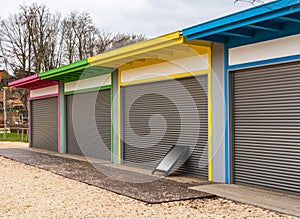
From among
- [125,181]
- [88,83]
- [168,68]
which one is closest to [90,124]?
[88,83]

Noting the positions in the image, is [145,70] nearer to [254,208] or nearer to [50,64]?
[254,208]

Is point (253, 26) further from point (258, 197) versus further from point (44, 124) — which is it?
point (44, 124)

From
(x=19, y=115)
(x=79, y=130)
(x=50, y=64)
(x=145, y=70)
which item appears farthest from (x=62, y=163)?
(x=19, y=115)

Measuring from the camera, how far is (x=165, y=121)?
9.38 meters

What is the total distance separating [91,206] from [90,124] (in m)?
7.17

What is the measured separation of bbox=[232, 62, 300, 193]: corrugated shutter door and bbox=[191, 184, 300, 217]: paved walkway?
26 cm

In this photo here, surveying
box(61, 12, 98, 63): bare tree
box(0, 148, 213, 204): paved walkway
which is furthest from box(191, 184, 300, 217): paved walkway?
box(61, 12, 98, 63): bare tree

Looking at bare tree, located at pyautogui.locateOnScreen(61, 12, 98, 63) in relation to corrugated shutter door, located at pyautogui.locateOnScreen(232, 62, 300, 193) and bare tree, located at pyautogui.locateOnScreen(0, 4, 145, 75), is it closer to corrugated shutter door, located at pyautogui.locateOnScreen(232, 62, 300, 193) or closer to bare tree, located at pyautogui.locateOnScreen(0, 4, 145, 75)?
bare tree, located at pyautogui.locateOnScreen(0, 4, 145, 75)

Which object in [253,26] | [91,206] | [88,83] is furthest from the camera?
[88,83]

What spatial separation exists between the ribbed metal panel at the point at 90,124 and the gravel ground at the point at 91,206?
14.3 feet

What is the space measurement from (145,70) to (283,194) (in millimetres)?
4763

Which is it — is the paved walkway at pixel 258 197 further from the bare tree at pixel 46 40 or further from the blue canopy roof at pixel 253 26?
the bare tree at pixel 46 40

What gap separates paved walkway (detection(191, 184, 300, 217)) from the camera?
5570 mm

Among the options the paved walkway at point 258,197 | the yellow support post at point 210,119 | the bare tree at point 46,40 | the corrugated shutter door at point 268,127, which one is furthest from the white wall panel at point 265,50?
the bare tree at point 46,40
